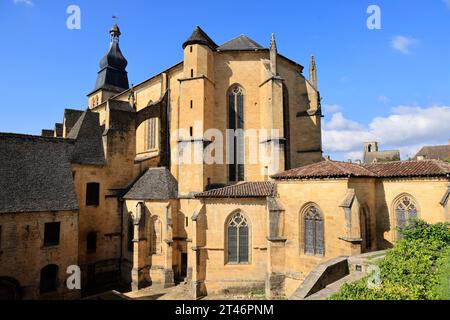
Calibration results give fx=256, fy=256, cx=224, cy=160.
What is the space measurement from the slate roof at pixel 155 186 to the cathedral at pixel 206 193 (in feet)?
0.34

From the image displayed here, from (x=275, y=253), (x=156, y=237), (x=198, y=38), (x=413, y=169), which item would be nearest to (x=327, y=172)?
(x=413, y=169)

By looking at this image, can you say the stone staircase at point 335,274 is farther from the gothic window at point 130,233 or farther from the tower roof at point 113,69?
the tower roof at point 113,69

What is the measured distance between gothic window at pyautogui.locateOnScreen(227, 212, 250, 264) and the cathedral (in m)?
0.06

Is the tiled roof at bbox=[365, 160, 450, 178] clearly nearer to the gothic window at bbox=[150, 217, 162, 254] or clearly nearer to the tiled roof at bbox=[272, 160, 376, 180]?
the tiled roof at bbox=[272, 160, 376, 180]

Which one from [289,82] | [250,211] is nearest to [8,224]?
[250,211]

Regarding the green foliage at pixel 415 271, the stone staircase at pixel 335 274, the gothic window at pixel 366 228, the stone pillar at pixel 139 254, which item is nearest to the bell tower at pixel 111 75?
the stone pillar at pixel 139 254

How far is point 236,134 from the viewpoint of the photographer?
2047 centimetres

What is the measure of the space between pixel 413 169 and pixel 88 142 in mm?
22662

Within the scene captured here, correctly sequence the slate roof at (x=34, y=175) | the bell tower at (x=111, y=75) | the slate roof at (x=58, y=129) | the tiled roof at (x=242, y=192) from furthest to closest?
the bell tower at (x=111, y=75) → the slate roof at (x=58, y=129) → the tiled roof at (x=242, y=192) → the slate roof at (x=34, y=175)

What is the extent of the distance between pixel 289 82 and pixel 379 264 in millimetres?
16710

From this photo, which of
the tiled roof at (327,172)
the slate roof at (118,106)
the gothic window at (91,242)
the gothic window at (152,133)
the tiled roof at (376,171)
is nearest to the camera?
the tiled roof at (327,172)

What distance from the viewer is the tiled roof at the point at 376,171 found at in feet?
44.6

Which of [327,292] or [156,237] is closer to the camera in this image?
[327,292]

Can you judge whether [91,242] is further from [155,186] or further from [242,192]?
[242,192]
